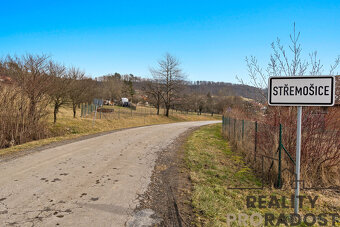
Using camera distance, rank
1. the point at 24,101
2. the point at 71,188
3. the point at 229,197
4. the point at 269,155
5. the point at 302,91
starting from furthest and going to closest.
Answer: the point at 24,101 < the point at 269,155 < the point at 71,188 < the point at 229,197 < the point at 302,91

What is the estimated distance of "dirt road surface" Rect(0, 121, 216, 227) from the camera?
323cm

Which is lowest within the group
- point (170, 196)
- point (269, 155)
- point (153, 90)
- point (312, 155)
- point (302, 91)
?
point (170, 196)

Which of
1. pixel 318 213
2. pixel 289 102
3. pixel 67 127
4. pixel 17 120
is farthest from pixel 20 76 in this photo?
pixel 318 213

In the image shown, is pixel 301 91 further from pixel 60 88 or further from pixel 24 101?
pixel 60 88

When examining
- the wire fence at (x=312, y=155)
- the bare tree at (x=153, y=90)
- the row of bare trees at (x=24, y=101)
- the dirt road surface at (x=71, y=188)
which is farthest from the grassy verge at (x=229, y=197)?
the bare tree at (x=153, y=90)

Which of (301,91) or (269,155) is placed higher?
(301,91)

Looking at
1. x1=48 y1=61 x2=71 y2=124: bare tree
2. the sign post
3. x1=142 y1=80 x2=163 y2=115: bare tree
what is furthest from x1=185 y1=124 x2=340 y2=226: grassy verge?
x1=142 y1=80 x2=163 y2=115: bare tree

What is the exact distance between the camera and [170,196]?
4160mm

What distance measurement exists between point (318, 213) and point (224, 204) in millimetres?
1683

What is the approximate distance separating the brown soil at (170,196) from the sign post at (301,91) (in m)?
1.96

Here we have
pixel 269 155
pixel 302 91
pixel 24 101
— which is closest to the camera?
pixel 302 91

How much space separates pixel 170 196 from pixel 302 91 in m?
3.14

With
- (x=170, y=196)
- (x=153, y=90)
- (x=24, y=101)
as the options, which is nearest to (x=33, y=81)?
(x=24, y=101)

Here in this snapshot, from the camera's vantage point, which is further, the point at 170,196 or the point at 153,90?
the point at 153,90
